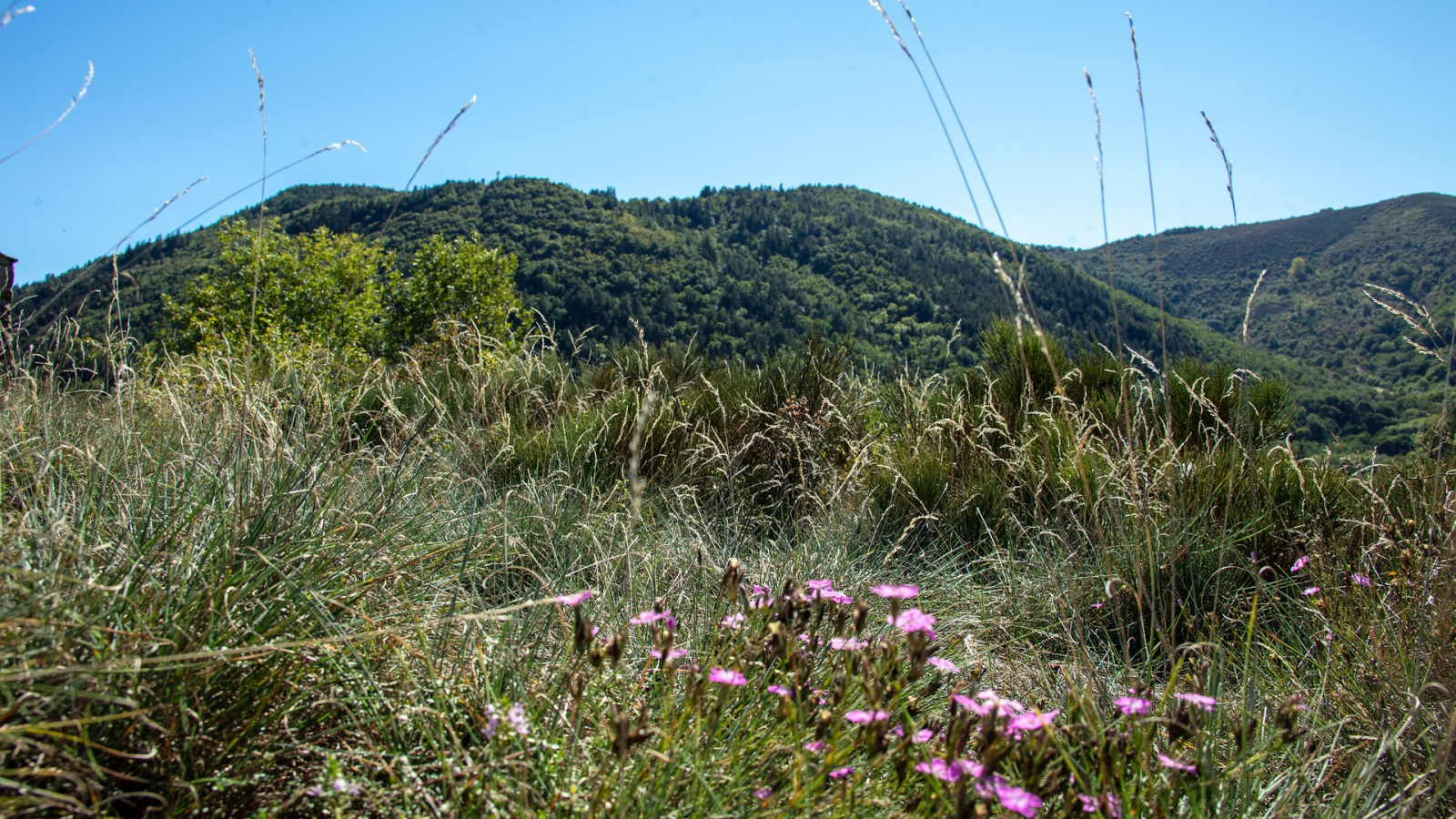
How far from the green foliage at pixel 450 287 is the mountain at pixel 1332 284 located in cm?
1906

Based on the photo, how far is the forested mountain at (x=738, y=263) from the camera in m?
46.7

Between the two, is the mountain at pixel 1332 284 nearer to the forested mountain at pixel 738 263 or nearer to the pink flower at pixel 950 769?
the pink flower at pixel 950 769

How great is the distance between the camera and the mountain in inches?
388

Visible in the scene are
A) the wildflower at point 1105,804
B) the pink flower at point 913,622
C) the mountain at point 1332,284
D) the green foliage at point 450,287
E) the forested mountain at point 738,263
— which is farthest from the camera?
the forested mountain at point 738,263

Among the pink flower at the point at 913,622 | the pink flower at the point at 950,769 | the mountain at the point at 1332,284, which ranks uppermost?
the mountain at the point at 1332,284

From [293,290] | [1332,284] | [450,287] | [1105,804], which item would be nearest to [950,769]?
[1105,804]

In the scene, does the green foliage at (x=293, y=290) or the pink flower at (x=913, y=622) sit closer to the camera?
the pink flower at (x=913, y=622)

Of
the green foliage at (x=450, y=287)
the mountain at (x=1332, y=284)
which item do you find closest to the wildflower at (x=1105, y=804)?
the mountain at (x=1332, y=284)

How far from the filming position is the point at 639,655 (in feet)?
5.81

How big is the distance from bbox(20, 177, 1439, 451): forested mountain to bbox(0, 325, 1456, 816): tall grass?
106 ft

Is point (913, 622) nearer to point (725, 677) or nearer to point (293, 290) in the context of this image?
point (725, 677)

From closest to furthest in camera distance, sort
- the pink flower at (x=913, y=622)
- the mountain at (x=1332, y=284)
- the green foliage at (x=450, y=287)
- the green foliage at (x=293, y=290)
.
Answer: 1. the pink flower at (x=913, y=622)
2. the mountain at (x=1332, y=284)
3. the green foliage at (x=293, y=290)
4. the green foliage at (x=450, y=287)

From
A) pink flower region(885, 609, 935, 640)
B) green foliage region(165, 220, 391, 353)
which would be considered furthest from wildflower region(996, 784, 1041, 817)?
green foliage region(165, 220, 391, 353)

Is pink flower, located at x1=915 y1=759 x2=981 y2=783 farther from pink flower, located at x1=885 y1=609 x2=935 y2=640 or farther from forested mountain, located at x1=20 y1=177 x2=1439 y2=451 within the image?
forested mountain, located at x1=20 y1=177 x2=1439 y2=451
